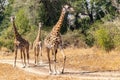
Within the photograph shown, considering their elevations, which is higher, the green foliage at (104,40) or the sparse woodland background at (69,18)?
the green foliage at (104,40)

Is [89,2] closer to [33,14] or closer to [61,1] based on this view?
[61,1]

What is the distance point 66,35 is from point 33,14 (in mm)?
3575

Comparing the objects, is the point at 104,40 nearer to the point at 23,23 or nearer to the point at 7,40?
the point at 7,40

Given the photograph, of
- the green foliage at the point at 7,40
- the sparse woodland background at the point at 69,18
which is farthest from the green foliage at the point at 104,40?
the green foliage at the point at 7,40

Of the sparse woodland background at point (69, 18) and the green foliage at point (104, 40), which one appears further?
the sparse woodland background at point (69, 18)

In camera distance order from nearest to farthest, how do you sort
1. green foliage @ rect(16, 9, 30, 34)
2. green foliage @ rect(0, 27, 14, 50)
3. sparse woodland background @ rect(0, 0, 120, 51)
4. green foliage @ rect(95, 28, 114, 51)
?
green foliage @ rect(95, 28, 114, 51), green foliage @ rect(0, 27, 14, 50), sparse woodland background @ rect(0, 0, 120, 51), green foliage @ rect(16, 9, 30, 34)

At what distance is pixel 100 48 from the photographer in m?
28.3

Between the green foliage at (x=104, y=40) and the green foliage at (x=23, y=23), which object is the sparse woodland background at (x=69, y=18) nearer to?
the green foliage at (x=23, y=23)

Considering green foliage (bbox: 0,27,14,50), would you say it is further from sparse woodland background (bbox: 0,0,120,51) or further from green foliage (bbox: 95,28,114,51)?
green foliage (bbox: 95,28,114,51)

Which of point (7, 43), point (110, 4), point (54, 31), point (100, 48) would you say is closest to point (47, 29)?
point (7, 43)

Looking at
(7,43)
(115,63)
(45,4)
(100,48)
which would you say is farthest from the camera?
(45,4)

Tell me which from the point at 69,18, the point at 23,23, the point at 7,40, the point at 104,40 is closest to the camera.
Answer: the point at 104,40

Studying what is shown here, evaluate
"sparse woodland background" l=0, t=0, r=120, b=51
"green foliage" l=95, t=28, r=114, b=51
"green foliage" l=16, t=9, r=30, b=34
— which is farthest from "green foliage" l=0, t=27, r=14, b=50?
"green foliage" l=95, t=28, r=114, b=51

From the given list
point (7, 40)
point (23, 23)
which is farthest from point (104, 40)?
point (23, 23)
